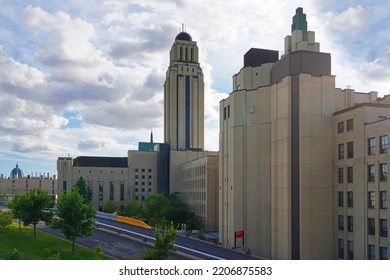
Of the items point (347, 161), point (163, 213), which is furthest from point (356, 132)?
point (163, 213)

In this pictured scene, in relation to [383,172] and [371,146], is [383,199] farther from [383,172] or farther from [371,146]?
[371,146]

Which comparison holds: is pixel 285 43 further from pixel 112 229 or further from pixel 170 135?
pixel 170 135

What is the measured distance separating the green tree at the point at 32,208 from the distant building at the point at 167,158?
52.9 m

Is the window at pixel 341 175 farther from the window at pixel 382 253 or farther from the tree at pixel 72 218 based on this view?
the tree at pixel 72 218

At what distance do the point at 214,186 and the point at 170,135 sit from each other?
121 feet

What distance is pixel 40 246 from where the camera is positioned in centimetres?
3484

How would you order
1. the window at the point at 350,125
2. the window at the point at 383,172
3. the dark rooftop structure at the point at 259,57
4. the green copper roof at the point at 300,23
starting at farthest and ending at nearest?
the dark rooftop structure at the point at 259,57 → the green copper roof at the point at 300,23 → the window at the point at 350,125 → the window at the point at 383,172

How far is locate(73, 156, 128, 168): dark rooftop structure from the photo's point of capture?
99375mm

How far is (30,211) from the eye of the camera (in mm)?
39438

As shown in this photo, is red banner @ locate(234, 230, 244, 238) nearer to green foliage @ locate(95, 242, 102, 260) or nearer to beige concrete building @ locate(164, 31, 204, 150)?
green foliage @ locate(95, 242, 102, 260)

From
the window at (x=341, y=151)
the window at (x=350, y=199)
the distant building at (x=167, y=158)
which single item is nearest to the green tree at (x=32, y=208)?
the window at (x=350, y=199)

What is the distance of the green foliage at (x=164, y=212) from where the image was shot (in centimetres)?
6350

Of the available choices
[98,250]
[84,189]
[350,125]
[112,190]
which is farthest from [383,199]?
[112,190]

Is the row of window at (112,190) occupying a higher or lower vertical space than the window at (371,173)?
lower
